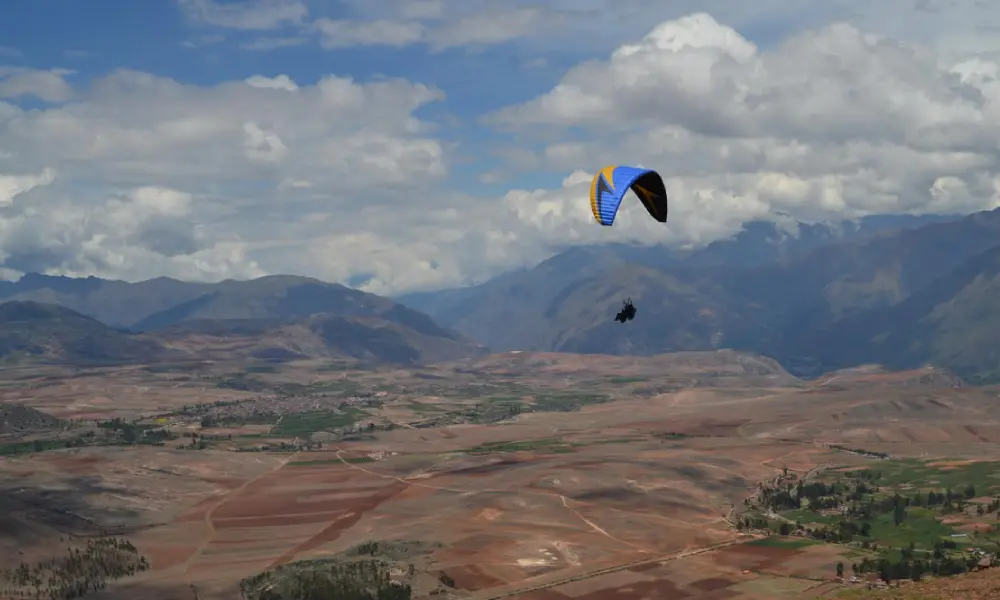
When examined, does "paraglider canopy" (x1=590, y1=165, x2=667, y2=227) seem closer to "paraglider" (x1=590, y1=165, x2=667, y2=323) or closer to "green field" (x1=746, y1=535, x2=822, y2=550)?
"paraglider" (x1=590, y1=165, x2=667, y2=323)

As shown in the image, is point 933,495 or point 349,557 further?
point 933,495

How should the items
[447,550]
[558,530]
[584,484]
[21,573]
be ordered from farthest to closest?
[584,484]
[558,530]
[447,550]
[21,573]

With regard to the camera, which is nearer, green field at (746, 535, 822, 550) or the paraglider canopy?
the paraglider canopy

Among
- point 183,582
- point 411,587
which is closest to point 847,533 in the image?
point 411,587

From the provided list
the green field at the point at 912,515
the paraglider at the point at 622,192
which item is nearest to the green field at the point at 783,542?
the green field at the point at 912,515

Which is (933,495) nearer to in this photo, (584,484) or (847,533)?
(847,533)

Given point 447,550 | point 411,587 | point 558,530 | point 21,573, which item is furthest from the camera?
point 558,530

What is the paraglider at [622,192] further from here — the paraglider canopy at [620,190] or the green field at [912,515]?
the green field at [912,515]

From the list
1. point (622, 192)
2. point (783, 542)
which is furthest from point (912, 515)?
point (622, 192)

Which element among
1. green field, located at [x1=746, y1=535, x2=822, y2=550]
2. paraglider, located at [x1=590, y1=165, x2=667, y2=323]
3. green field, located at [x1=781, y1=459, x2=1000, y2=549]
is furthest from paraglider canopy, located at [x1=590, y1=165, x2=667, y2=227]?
green field, located at [x1=781, y1=459, x2=1000, y2=549]
